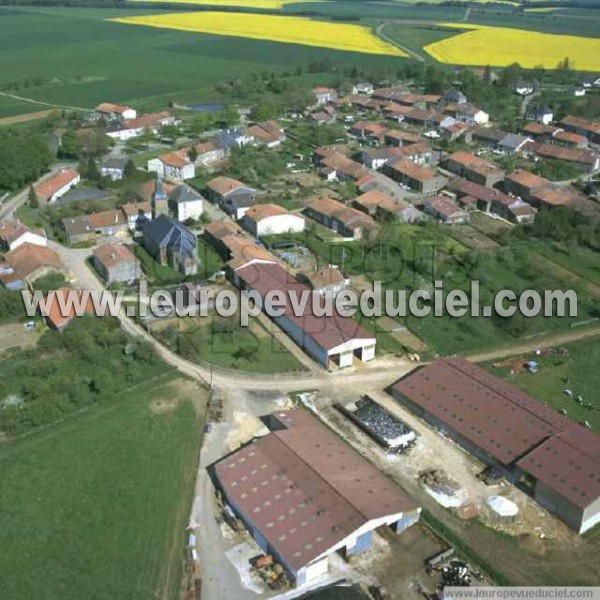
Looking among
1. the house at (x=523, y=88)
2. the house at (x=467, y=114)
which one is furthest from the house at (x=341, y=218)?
the house at (x=523, y=88)

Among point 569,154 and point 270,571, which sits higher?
point 569,154

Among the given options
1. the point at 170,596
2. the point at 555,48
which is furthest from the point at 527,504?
the point at 555,48

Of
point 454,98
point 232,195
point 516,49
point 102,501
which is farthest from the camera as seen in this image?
point 516,49

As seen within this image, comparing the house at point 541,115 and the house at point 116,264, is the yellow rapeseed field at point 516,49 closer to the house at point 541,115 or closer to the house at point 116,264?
the house at point 541,115

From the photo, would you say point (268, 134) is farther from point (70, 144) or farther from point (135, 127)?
point (70, 144)

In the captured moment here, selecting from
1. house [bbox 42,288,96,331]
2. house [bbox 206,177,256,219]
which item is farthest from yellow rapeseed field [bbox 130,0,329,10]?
house [bbox 42,288,96,331]

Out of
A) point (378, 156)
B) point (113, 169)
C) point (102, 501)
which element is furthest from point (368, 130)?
point (102, 501)
